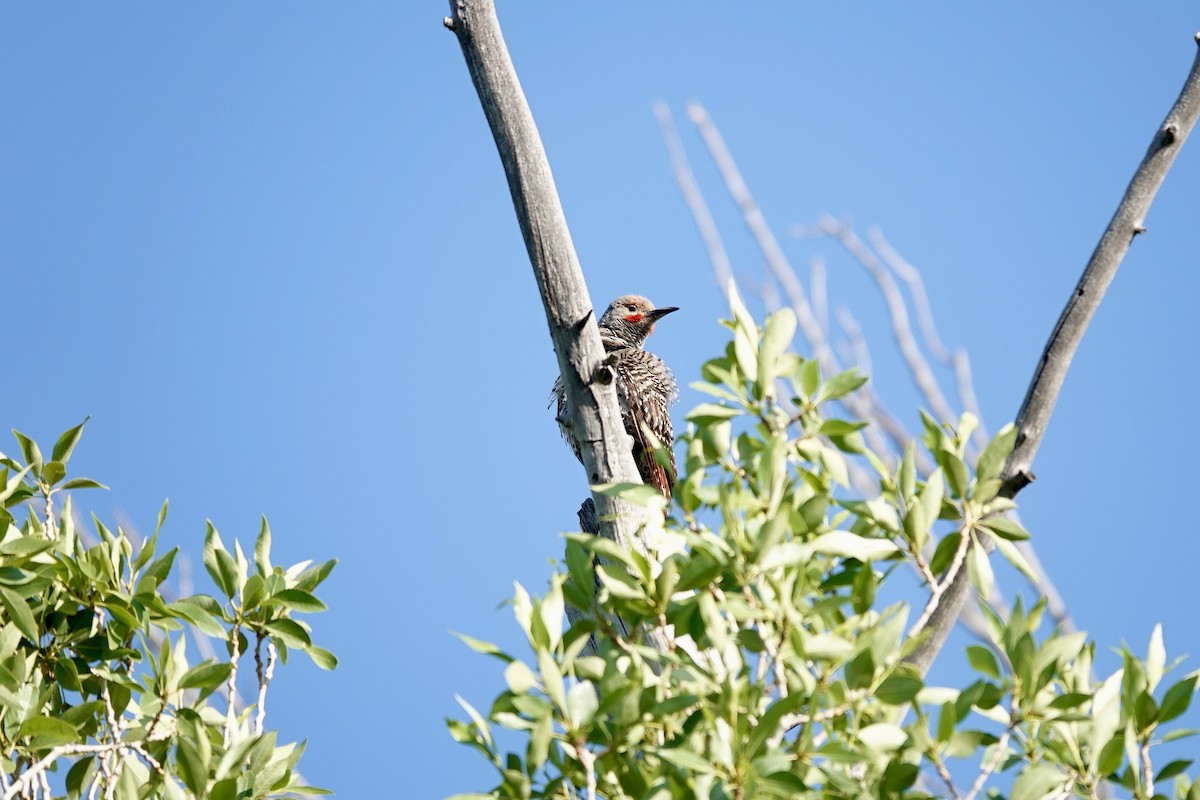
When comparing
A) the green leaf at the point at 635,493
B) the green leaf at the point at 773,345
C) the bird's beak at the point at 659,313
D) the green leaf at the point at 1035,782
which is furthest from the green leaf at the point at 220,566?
the bird's beak at the point at 659,313

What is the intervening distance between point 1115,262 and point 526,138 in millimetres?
1319

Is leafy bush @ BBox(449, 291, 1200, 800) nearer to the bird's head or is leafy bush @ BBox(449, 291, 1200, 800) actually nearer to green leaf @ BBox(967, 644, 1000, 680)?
green leaf @ BBox(967, 644, 1000, 680)

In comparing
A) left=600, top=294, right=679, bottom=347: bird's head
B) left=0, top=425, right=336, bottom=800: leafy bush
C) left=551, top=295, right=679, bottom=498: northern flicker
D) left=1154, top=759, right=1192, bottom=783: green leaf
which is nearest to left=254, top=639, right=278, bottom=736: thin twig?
left=0, top=425, right=336, bottom=800: leafy bush

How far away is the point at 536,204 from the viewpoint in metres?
2.61

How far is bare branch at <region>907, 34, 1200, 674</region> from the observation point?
240cm

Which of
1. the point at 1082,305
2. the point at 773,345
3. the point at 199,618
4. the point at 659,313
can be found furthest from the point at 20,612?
the point at 659,313

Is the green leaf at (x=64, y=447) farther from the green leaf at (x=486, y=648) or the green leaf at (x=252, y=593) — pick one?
the green leaf at (x=486, y=648)

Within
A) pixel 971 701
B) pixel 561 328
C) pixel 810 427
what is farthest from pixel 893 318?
pixel 971 701

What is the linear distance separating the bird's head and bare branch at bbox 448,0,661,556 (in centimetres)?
430

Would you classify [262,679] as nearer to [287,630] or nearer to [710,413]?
[287,630]

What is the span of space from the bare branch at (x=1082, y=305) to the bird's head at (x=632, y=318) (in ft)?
14.6

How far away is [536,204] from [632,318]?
459cm

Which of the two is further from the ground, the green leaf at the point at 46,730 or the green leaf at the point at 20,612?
the green leaf at the point at 20,612

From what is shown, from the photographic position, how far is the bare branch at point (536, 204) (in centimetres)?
261
